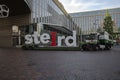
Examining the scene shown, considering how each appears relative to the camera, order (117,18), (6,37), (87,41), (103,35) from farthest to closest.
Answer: (117,18) → (6,37) → (103,35) → (87,41)

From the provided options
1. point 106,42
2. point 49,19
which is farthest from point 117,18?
point 106,42

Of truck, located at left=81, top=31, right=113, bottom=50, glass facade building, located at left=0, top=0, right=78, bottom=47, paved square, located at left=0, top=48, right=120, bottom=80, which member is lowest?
paved square, located at left=0, top=48, right=120, bottom=80

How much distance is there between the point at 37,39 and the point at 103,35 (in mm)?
11531

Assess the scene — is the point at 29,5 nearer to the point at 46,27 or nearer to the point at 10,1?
the point at 10,1

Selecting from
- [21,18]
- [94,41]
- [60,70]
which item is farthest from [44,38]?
[60,70]

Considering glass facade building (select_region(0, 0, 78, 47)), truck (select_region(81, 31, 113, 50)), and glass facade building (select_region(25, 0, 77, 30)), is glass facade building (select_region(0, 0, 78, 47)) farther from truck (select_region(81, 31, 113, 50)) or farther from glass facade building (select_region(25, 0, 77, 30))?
truck (select_region(81, 31, 113, 50))

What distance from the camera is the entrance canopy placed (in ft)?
98.4

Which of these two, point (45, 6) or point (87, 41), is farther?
point (45, 6)

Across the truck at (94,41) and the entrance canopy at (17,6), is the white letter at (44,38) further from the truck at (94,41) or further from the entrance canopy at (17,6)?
the entrance canopy at (17,6)

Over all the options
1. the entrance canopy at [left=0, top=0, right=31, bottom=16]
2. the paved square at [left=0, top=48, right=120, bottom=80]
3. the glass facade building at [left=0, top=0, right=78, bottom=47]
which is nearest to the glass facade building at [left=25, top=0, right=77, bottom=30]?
the glass facade building at [left=0, top=0, right=78, bottom=47]

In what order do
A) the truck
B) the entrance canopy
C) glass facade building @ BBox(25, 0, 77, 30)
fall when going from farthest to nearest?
glass facade building @ BBox(25, 0, 77, 30), the entrance canopy, the truck

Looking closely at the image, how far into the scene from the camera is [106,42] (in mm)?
27641

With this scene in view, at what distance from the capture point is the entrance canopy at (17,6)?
30.0 metres

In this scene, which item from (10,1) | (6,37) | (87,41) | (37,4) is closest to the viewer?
(87,41)
